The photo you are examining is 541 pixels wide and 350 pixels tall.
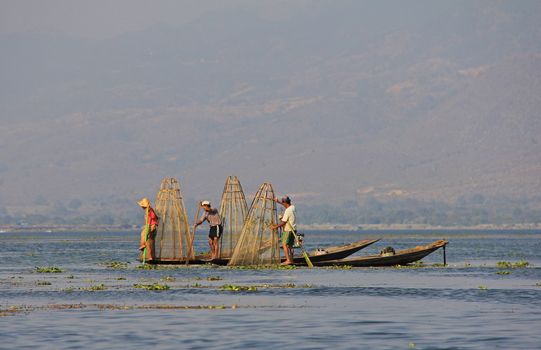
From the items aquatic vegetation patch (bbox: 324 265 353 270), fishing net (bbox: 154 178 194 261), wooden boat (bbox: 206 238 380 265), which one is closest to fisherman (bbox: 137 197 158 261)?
fishing net (bbox: 154 178 194 261)

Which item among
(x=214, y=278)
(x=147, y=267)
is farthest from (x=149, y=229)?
(x=214, y=278)

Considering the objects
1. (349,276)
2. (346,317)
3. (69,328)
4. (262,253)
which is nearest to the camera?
(69,328)

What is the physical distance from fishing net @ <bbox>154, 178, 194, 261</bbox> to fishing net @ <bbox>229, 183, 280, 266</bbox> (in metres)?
3.13

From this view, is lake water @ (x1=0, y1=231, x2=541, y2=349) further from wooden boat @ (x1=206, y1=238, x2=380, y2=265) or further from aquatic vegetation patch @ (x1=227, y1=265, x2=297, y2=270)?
wooden boat @ (x1=206, y1=238, x2=380, y2=265)

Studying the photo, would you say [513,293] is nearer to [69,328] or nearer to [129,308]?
[129,308]

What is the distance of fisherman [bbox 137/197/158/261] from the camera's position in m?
61.2

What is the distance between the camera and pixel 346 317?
37750 millimetres

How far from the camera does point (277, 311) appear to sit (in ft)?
129

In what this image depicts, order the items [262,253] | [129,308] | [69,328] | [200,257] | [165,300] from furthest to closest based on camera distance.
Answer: [200,257] < [262,253] < [165,300] < [129,308] < [69,328]

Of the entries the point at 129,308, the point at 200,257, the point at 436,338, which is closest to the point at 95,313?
the point at 129,308

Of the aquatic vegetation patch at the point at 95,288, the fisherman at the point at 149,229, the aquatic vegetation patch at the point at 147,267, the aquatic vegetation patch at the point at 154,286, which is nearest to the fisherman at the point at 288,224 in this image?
the fisherman at the point at 149,229

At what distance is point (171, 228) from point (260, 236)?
5224 millimetres

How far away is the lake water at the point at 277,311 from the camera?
3266cm

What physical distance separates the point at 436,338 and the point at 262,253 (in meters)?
28.7
